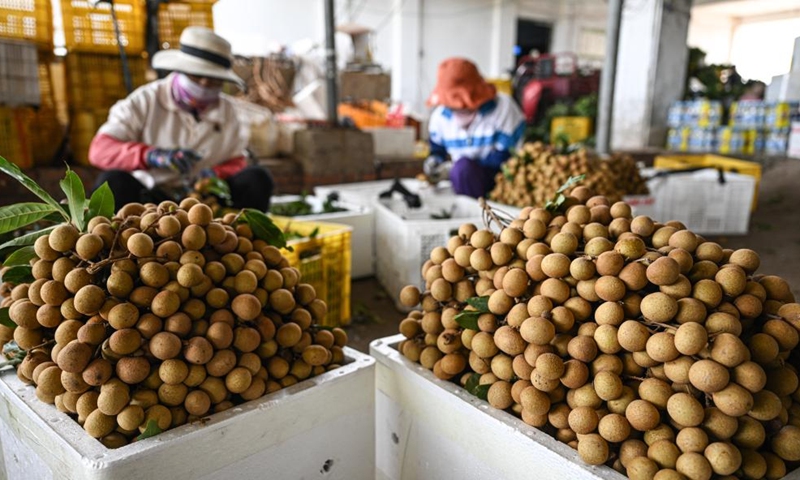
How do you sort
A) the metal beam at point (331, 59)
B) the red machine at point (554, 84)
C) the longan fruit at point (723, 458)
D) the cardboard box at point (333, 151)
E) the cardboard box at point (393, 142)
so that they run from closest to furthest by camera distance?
the longan fruit at point (723, 458)
the metal beam at point (331, 59)
the cardboard box at point (333, 151)
the cardboard box at point (393, 142)
the red machine at point (554, 84)

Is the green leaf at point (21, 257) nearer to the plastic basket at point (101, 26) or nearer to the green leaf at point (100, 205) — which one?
the green leaf at point (100, 205)

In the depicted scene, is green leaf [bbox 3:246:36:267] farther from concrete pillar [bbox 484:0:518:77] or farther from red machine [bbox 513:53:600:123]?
concrete pillar [bbox 484:0:518:77]

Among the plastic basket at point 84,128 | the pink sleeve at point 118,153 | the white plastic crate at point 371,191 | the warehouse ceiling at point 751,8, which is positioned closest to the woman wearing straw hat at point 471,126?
the white plastic crate at point 371,191

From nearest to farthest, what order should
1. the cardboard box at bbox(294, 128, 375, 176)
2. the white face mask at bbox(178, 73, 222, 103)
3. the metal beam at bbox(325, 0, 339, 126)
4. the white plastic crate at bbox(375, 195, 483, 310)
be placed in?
the white plastic crate at bbox(375, 195, 483, 310)
the white face mask at bbox(178, 73, 222, 103)
the metal beam at bbox(325, 0, 339, 126)
the cardboard box at bbox(294, 128, 375, 176)

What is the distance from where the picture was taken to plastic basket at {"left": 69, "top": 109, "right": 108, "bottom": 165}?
4.71 metres

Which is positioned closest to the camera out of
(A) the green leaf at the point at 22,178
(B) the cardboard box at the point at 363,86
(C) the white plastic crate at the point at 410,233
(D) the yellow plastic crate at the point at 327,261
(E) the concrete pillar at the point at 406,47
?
(A) the green leaf at the point at 22,178

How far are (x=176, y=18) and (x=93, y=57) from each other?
2.69ft

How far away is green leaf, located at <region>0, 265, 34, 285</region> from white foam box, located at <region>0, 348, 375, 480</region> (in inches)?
10.4

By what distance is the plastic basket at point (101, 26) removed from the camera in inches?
182

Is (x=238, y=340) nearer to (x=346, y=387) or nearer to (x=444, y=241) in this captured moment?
(x=346, y=387)

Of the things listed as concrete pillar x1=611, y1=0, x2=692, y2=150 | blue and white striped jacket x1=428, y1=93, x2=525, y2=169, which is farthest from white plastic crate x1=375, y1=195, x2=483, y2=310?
concrete pillar x1=611, y1=0, x2=692, y2=150

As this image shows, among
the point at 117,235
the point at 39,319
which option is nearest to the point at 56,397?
the point at 39,319

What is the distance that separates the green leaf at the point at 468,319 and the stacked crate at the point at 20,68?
438cm

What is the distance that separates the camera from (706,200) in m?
4.69
